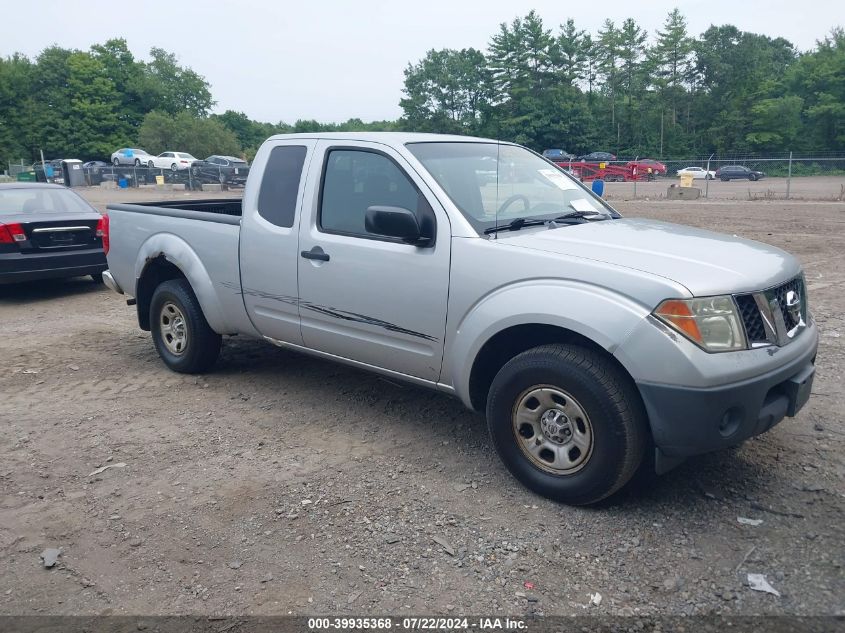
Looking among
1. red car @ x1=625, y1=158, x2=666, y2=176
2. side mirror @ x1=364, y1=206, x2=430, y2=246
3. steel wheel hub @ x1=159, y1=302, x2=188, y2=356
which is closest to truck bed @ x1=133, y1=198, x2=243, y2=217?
steel wheel hub @ x1=159, y1=302, x2=188, y2=356

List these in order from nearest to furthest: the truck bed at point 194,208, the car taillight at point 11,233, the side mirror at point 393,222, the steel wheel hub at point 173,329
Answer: the side mirror at point 393,222, the truck bed at point 194,208, the steel wheel hub at point 173,329, the car taillight at point 11,233

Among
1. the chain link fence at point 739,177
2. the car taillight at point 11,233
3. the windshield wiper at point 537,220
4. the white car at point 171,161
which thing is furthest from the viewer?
the white car at point 171,161

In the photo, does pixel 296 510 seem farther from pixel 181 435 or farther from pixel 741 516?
pixel 741 516

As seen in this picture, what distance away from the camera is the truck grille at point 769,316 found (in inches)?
135

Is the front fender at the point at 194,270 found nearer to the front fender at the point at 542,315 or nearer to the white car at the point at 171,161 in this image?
the front fender at the point at 542,315

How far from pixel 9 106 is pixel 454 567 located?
92598 mm

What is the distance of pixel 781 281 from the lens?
12.1ft

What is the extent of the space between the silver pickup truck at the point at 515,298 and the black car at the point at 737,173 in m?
33.4

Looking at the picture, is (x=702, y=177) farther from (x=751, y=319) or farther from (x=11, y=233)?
Answer: (x=751, y=319)

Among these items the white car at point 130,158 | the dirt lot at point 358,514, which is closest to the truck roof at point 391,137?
the dirt lot at point 358,514

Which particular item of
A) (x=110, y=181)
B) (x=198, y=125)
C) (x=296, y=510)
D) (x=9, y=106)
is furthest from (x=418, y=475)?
(x=9, y=106)

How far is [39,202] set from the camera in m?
10.0

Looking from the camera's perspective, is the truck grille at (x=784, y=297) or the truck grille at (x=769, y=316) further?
the truck grille at (x=784, y=297)

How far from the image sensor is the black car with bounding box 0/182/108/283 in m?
9.13
